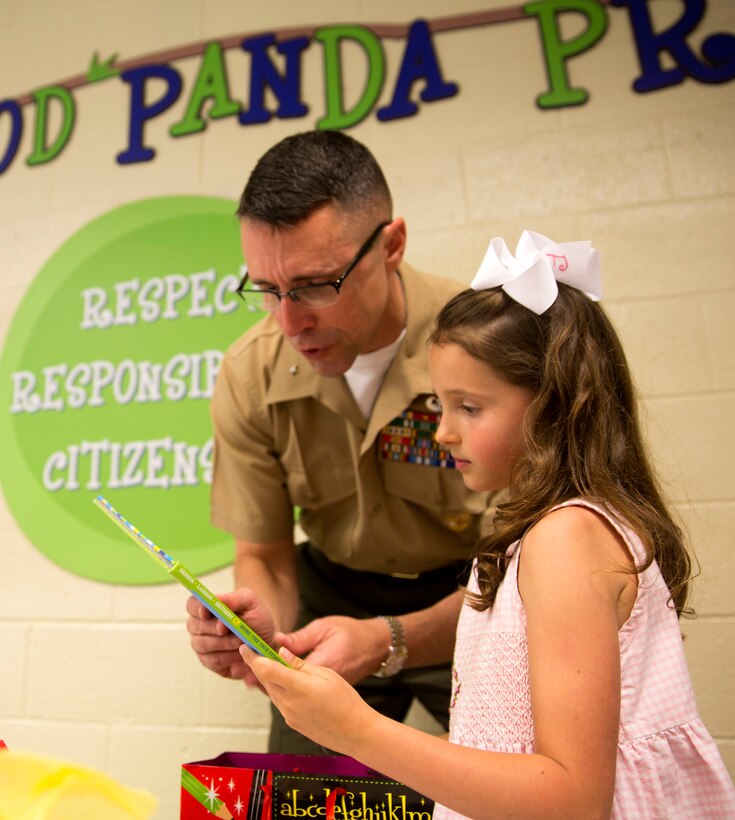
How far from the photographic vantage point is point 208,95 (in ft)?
6.39

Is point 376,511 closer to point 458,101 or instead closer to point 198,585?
point 198,585

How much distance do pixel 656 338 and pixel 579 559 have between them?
38.7 inches

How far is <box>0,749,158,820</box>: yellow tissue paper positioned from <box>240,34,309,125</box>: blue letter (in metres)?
1.65

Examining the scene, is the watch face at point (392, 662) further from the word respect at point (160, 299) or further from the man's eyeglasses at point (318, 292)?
the word respect at point (160, 299)

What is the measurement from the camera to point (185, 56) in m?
1.99

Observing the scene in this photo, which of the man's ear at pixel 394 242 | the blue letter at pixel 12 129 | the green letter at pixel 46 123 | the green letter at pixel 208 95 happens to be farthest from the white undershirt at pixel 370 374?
the blue letter at pixel 12 129

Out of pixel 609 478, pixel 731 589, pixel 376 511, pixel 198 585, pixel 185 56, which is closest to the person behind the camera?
pixel 198 585

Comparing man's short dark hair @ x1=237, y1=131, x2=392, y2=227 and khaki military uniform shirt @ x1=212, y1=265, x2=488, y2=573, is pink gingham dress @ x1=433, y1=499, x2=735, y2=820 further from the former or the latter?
man's short dark hair @ x1=237, y1=131, x2=392, y2=227

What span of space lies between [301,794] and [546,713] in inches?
12.1

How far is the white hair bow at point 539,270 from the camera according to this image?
94 centimetres

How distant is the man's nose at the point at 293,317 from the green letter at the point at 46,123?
47.3 inches

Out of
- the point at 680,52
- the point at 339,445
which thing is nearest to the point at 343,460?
the point at 339,445

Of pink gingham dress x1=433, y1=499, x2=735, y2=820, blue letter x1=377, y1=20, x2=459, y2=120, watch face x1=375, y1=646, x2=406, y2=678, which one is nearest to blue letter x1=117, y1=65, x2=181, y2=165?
blue letter x1=377, y1=20, x2=459, y2=120

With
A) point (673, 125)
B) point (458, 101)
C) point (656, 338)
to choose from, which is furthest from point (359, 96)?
point (656, 338)
